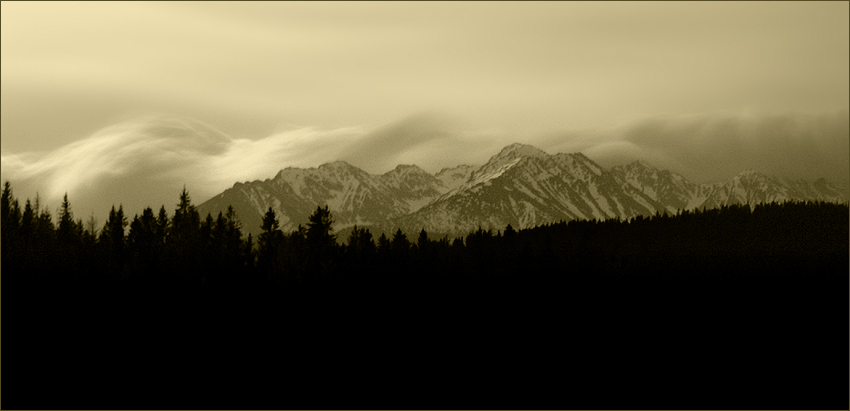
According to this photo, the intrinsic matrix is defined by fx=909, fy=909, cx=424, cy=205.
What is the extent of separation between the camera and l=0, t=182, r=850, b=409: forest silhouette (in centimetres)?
9531

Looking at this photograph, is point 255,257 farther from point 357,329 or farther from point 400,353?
point 400,353

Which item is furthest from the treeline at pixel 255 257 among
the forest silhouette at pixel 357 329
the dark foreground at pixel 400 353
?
the dark foreground at pixel 400 353

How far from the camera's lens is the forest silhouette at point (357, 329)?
9531cm

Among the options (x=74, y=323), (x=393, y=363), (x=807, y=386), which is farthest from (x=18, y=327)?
(x=807, y=386)

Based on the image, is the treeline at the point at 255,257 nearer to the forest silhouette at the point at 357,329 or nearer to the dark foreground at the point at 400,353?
the forest silhouette at the point at 357,329

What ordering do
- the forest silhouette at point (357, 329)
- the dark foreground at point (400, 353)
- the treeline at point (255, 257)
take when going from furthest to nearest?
the treeline at point (255, 257), the forest silhouette at point (357, 329), the dark foreground at point (400, 353)

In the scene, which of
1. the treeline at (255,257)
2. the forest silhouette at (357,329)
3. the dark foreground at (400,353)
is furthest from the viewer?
the treeline at (255,257)

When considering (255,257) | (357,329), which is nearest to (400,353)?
(357,329)

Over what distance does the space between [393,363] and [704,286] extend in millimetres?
80040

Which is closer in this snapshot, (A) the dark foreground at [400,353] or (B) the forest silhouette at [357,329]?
(A) the dark foreground at [400,353]

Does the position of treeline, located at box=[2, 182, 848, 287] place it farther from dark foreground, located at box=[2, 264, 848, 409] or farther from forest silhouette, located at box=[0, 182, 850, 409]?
dark foreground, located at box=[2, 264, 848, 409]

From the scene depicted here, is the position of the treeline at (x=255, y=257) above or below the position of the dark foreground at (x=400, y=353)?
above

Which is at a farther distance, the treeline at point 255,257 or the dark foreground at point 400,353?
the treeline at point 255,257

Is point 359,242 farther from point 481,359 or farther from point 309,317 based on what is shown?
point 481,359
